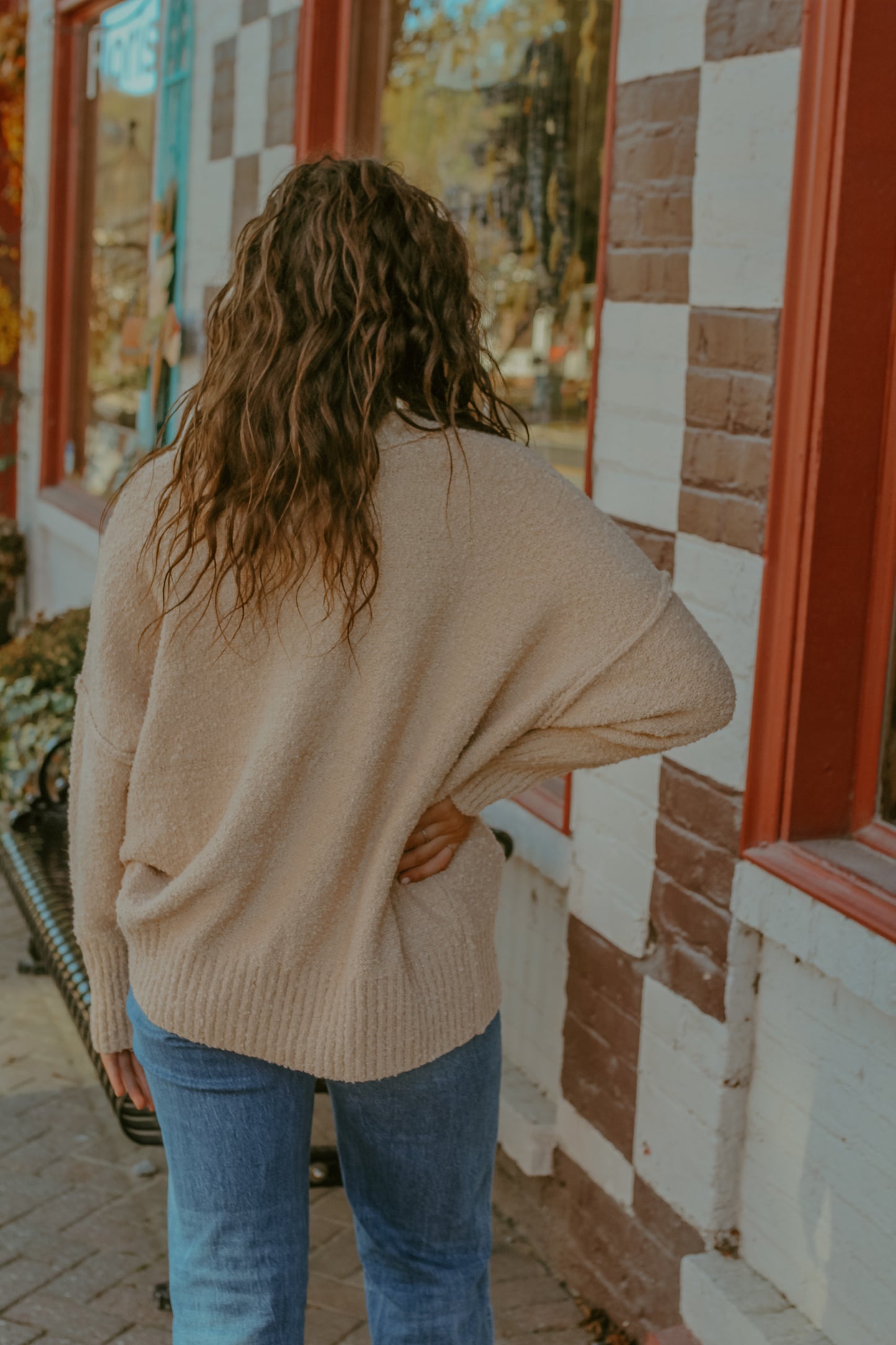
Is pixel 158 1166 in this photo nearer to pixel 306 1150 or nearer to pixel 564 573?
pixel 306 1150

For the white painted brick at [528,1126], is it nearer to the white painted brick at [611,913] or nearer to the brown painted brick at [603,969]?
the brown painted brick at [603,969]

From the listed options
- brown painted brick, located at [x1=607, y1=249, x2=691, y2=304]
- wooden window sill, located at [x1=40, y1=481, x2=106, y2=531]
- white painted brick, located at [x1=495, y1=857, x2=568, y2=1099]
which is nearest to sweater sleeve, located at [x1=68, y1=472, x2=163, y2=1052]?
brown painted brick, located at [x1=607, y1=249, x2=691, y2=304]

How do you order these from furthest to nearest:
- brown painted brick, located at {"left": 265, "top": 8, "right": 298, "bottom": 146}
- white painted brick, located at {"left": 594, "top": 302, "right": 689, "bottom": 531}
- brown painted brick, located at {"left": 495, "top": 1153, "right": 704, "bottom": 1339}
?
brown painted brick, located at {"left": 265, "top": 8, "right": 298, "bottom": 146}
brown painted brick, located at {"left": 495, "top": 1153, "right": 704, "bottom": 1339}
white painted brick, located at {"left": 594, "top": 302, "right": 689, "bottom": 531}

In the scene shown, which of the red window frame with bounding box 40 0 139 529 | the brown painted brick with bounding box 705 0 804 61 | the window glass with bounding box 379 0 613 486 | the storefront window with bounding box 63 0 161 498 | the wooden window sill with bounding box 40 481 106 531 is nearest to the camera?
the brown painted brick with bounding box 705 0 804 61

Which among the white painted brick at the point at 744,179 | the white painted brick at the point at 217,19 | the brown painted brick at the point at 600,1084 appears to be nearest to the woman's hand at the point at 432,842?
the white painted brick at the point at 744,179

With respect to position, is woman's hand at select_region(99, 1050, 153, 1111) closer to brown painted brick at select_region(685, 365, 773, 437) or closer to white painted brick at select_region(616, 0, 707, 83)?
brown painted brick at select_region(685, 365, 773, 437)

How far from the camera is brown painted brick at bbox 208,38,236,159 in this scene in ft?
15.4

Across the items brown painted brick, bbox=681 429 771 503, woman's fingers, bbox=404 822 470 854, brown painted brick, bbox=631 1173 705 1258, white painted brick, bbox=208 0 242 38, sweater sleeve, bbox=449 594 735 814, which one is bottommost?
brown painted brick, bbox=631 1173 705 1258

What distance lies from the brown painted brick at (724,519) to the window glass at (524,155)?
0.82 meters

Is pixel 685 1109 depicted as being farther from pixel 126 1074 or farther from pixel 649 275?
pixel 649 275

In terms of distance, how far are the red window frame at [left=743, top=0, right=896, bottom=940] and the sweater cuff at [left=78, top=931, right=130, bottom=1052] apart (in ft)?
3.29

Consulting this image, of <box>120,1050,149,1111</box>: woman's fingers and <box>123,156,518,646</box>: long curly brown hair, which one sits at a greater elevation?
<box>123,156,518,646</box>: long curly brown hair

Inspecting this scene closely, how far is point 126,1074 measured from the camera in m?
1.98

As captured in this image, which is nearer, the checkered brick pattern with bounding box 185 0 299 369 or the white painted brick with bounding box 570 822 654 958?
the white painted brick with bounding box 570 822 654 958
